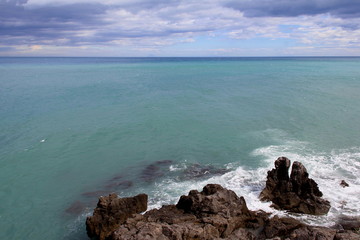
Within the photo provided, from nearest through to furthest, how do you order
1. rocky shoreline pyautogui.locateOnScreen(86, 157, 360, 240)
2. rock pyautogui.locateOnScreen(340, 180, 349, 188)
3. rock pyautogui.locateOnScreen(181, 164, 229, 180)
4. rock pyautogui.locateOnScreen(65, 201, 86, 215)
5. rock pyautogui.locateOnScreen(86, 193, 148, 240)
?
1. rocky shoreline pyautogui.locateOnScreen(86, 157, 360, 240)
2. rock pyautogui.locateOnScreen(86, 193, 148, 240)
3. rock pyautogui.locateOnScreen(65, 201, 86, 215)
4. rock pyautogui.locateOnScreen(340, 180, 349, 188)
5. rock pyautogui.locateOnScreen(181, 164, 229, 180)

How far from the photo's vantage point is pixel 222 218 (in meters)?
18.0

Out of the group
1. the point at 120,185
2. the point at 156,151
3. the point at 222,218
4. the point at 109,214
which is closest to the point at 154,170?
the point at 120,185

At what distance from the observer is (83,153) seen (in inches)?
1332

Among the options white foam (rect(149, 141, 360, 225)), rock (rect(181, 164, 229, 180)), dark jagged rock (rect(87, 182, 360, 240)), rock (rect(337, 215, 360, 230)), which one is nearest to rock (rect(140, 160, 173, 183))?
white foam (rect(149, 141, 360, 225))

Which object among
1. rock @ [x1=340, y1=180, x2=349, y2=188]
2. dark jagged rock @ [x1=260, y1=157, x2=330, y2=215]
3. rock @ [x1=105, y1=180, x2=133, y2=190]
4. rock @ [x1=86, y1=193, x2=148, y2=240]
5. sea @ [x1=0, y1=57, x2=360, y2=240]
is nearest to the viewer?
rock @ [x1=86, y1=193, x2=148, y2=240]

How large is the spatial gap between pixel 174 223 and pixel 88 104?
149ft

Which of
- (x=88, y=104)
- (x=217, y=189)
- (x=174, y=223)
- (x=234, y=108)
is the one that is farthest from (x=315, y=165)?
(x=88, y=104)

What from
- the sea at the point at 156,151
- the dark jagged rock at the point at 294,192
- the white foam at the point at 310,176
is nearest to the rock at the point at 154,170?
the sea at the point at 156,151

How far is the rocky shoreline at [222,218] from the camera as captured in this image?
16.2 meters

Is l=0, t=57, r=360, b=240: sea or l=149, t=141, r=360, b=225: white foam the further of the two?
l=0, t=57, r=360, b=240: sea

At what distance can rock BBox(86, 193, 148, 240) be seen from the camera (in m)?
19.3

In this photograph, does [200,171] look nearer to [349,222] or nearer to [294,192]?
[294,192]

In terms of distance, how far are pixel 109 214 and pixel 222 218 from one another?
7264 millimetres

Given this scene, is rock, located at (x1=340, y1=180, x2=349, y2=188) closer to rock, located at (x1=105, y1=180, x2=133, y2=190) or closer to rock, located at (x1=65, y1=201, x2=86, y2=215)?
rock, located at (x1=105, y1=180, x2=133, y2=190)
